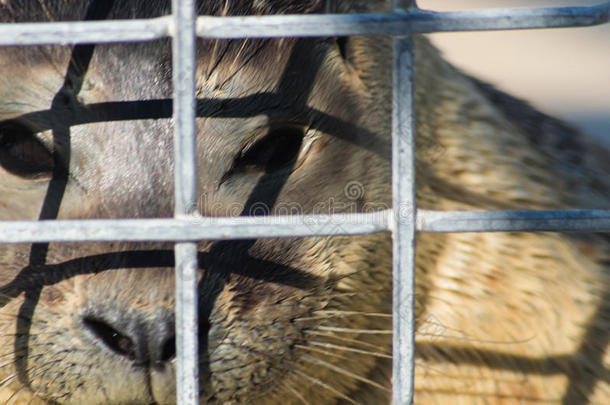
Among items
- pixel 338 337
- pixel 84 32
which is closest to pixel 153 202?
pixel 84 32

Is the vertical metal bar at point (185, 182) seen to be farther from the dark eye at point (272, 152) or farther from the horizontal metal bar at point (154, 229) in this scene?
the dark eye at point (272, 152)

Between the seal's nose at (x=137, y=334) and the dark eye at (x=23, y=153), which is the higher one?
the dark eye at (x=23, y=153)

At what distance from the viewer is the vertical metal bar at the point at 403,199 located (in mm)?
1366

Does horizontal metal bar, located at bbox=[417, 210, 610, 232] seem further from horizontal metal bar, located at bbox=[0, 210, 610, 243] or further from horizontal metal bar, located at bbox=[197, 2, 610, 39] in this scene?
horizontal metal bar, located at bbox=[197, 2, 610, 39]

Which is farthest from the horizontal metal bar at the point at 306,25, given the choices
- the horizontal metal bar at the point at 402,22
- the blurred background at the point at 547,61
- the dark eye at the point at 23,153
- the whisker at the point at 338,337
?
the blurred background at the point at 547,61

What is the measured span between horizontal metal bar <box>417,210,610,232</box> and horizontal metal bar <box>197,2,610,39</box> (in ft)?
0.95

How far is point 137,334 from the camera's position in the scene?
4.76 feet

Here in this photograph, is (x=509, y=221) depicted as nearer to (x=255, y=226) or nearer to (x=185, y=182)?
(x=255, y=226)

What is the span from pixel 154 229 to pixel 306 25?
1.26ft

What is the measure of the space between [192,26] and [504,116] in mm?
1320

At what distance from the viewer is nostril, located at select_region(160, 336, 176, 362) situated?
58.0 inches

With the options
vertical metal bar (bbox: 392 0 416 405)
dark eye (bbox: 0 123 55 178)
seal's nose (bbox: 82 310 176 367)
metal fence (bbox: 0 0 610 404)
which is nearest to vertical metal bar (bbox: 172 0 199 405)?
metal fence (bbox: 0 0 610 404)

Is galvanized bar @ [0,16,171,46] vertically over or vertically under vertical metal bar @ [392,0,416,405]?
over

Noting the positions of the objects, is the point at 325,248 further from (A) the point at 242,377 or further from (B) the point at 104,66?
(B) the point at 104,66
